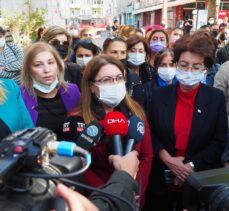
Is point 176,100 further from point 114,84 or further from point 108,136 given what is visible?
point 108,136

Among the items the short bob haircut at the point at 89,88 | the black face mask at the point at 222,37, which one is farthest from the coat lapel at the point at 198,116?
the black face mask at the point at 222,37

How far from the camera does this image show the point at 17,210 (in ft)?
2.47

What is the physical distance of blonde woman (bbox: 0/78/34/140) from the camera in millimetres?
1771

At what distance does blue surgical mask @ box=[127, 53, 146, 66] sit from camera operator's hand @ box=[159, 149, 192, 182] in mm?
1723

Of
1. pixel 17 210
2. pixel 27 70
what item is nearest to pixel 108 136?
pixel 17 210

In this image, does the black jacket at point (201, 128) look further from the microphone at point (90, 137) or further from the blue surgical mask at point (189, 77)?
the microphone at point (90, 137)

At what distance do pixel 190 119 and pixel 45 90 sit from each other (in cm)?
120

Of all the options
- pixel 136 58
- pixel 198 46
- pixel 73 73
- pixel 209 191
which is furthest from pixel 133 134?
pixel 136 58

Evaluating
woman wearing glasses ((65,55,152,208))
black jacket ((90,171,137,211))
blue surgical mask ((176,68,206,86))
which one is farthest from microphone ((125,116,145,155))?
blue surgical mask ((176,68,206,86))

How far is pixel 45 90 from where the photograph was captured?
2691 millimetres

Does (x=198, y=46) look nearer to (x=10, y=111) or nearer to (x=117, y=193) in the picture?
(x=10, y=111)

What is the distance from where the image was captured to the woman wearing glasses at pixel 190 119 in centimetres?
238

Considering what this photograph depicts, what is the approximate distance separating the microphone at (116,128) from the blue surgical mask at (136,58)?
219 centimetres

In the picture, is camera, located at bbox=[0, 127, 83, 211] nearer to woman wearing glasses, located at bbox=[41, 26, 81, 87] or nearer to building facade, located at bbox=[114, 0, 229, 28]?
woman wearing glasses, located at bbox=[41, 26, 81, 87]
